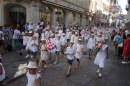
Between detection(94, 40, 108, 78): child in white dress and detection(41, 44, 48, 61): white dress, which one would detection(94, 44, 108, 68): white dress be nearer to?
detection(94, 40, 108, 78): child in white dress

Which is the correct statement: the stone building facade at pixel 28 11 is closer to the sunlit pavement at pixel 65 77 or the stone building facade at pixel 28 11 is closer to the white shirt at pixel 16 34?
the white shirt at pixel 16 34

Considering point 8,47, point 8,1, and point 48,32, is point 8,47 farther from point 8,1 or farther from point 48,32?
point 8,1

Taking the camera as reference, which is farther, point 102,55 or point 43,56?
point 43,56

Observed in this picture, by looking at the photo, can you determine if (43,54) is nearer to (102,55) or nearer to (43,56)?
(43,56)

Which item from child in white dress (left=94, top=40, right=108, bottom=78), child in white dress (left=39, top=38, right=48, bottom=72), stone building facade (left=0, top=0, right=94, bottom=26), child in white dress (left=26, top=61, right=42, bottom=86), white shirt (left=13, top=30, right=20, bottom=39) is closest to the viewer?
child in white dress (left=26, top=61, right=42, bottom=86)

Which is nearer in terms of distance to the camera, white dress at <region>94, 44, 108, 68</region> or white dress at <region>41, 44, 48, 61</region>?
white dress at <region>94, 44, 108, 68</region>

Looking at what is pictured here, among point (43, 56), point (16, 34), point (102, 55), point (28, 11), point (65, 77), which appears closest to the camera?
point (65, 77)

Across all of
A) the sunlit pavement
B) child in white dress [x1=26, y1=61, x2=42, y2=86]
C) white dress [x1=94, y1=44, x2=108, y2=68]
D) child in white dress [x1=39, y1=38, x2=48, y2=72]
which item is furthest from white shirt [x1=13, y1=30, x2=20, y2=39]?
child in white dress [x1=26, y1=61, x2=42, y2=86]

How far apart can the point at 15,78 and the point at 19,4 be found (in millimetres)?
14619

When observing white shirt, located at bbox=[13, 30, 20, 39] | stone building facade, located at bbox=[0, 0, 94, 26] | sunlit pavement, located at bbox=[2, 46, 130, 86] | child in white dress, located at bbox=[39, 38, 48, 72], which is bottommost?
sunlit pavement, located at bbox=[2, 46, 130, 86]

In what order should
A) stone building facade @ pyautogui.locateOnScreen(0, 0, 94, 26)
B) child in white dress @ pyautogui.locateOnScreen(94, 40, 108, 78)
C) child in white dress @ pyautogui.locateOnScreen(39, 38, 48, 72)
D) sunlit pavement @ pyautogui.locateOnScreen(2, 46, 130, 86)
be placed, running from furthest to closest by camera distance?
stone building facade @ pyautogui.locateOnScreen(0, 0, 94, 26) < child in white dress @ pyautogui.locateOnScreen(39, 38, 48, 72) < child in white dress @ pyautogui.locateOnScreen(94, 40, 108, 78) < sunlit pavement @ pyautogui.locateOnScreen(2, 46, 130, 86)

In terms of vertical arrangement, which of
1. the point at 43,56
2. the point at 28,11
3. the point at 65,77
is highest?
the point at 28,11

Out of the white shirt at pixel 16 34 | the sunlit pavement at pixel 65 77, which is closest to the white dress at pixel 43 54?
the sunlit pavement at pixel 65 77

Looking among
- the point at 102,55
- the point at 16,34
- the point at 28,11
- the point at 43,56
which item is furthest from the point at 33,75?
the point at 28,11
